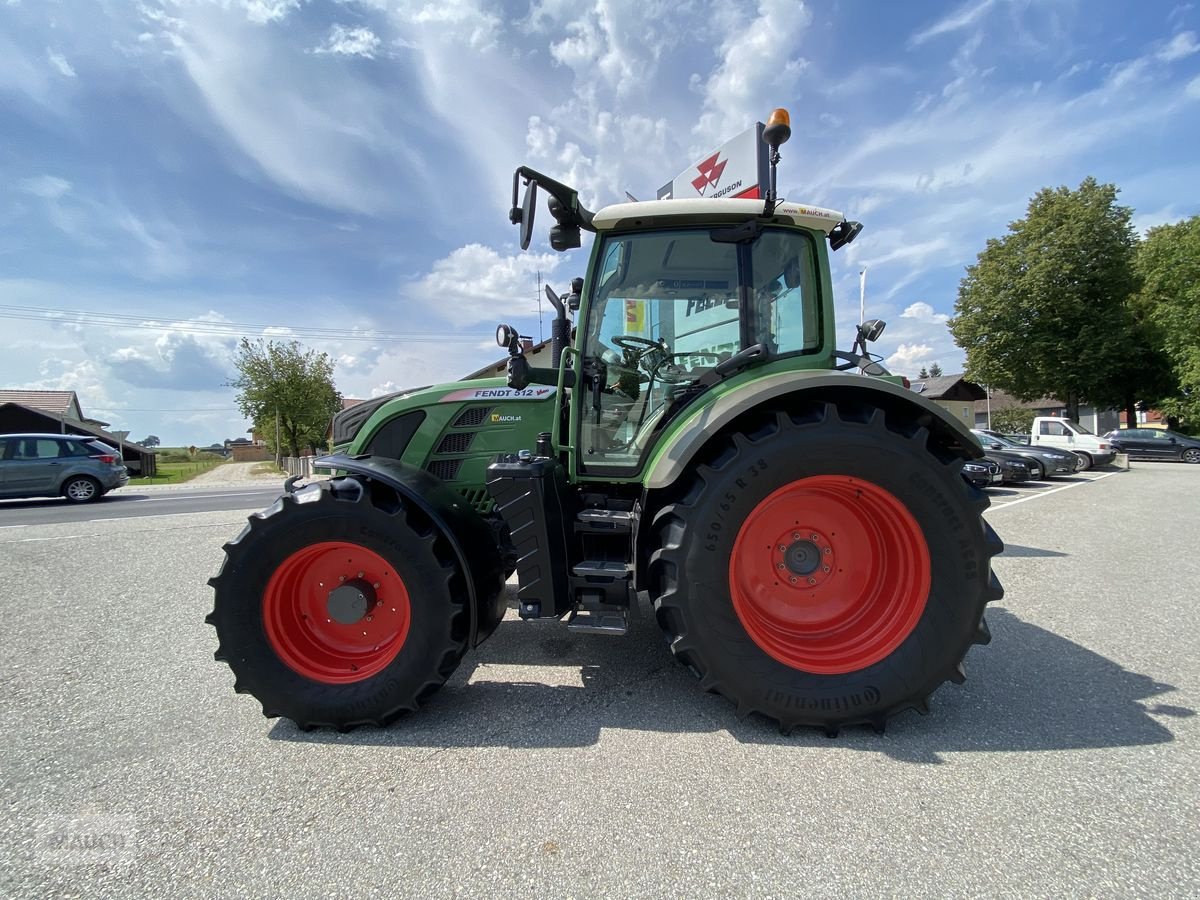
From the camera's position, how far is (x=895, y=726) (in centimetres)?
217

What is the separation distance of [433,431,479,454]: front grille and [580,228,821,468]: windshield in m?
0.77

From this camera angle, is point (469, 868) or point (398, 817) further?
point (398, 817)

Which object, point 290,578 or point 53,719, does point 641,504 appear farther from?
point 53,719

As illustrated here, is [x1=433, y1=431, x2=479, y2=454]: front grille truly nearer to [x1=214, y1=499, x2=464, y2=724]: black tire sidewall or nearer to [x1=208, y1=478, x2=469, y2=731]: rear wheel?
[x1=208, y1=478, x2=469, y2=731]: rear wheel

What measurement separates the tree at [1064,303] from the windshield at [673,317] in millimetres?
27331

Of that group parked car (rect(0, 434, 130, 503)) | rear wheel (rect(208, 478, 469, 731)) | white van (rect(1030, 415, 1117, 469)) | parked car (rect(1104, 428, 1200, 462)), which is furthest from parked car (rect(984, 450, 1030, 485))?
parked car (rect(0, 434, 130, 503))

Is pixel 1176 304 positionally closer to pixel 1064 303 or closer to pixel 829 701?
pixel 1064 303

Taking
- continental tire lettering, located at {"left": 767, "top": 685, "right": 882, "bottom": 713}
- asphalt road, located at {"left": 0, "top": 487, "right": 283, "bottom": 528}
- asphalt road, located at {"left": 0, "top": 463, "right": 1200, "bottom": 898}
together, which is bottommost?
asphalt road, located at {"left": 0, "top": 463, "right": 1200, "bottom": 898}

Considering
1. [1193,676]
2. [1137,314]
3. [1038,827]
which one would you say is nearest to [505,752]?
[1038,827]

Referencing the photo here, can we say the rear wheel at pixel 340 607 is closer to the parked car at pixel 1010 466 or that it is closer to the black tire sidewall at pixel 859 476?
the black tire sidewall at pixel 859 476

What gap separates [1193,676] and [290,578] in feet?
13.9

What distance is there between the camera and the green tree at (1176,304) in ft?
66.6

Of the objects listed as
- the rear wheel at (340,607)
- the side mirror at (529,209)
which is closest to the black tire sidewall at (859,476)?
the rear wheel at (340,607)

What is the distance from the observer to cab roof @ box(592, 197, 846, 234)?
2424 mm
